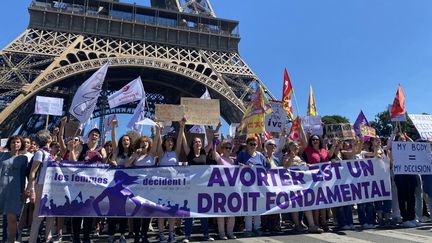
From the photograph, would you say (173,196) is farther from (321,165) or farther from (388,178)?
Answer: (388,178)

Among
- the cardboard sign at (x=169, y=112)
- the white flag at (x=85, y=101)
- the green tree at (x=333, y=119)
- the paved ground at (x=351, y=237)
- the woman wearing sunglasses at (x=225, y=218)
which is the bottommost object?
the paved ground at (x=351, y=237)

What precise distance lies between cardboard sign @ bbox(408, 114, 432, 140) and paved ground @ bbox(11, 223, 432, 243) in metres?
2.53

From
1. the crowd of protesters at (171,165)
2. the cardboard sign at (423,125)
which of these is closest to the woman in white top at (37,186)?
the crowd of protesters at (171,165)

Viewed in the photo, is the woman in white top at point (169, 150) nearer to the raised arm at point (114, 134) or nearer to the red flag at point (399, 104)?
the raised arm at point (114, 134)

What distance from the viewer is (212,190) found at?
6.77 metres

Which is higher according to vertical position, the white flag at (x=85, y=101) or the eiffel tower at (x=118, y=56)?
the eiffel tower at (x=118, y=56)

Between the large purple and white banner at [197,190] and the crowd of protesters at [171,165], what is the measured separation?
0.15m

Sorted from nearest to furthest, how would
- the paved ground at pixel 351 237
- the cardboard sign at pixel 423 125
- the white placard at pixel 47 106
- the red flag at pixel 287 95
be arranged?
1. the paved ground at pixel 351 237
2. the cardboard sign at pixel 423 125
3. the red flag at pixel 287 95
4. the white placard at pixel 47 106

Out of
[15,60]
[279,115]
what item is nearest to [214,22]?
[15,60]

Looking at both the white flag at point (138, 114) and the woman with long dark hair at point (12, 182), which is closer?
the woman with long dark hair at point (12, 182)

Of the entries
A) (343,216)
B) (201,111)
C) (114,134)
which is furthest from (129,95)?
(343,216)

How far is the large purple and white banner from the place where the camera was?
20.5ft

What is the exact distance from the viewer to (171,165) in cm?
668

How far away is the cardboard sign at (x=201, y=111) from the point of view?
7.76m
